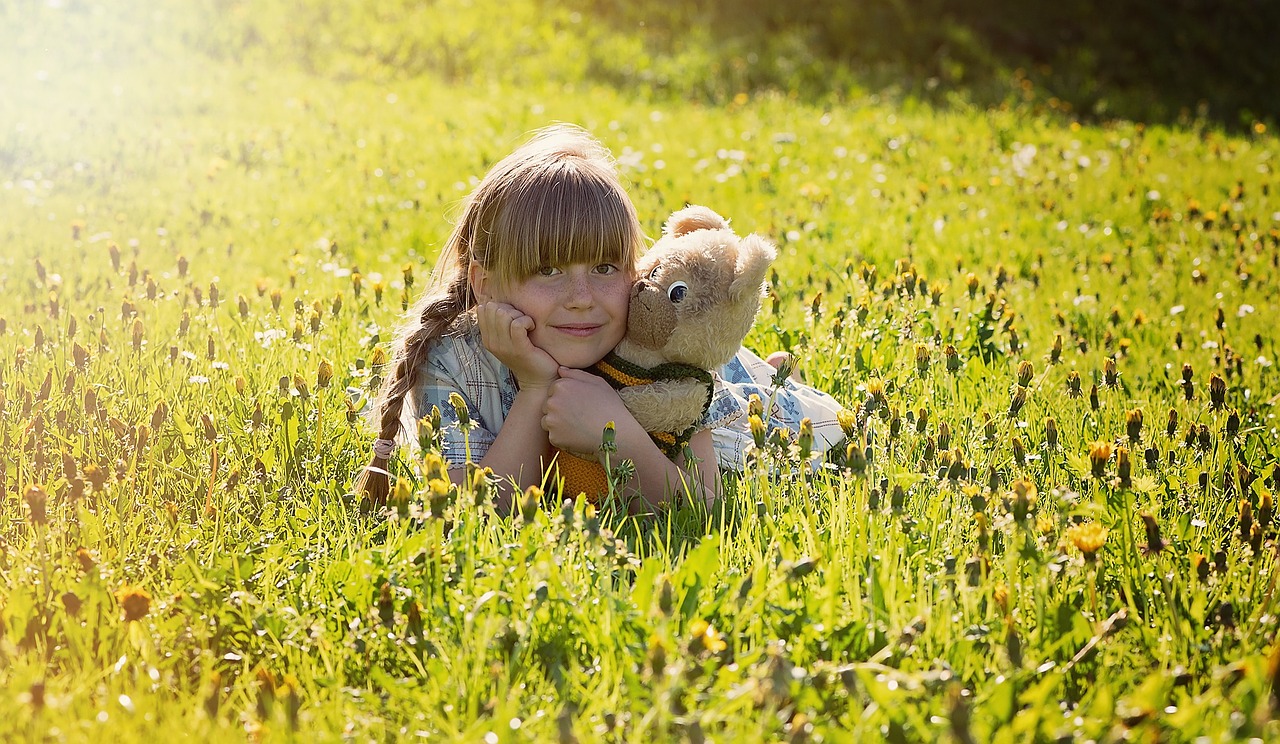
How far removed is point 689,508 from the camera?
2.87 meters

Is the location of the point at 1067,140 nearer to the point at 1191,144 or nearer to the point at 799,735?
the point at 1191,144

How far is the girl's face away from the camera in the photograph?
2936 millimetres

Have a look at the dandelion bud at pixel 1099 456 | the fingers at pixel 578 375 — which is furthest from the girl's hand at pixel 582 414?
the dandelion bud at pixel 1099 456

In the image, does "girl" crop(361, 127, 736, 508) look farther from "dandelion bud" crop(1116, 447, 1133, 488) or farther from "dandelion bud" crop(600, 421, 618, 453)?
"dandelion bud" crop(1116, 447, 1133, 488)

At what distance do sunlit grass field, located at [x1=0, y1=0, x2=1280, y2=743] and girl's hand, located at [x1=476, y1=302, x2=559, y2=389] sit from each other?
1.14 ft

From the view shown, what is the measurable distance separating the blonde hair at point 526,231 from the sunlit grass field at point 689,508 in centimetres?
18

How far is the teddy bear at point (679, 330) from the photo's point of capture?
2791mm

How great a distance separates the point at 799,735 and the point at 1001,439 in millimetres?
1756

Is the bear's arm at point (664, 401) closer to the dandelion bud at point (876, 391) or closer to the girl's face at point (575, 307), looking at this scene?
the girl's face at point (575, 307)

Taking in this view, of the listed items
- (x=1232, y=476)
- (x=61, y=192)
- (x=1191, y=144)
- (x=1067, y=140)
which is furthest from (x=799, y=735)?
(x=1191, y=144)

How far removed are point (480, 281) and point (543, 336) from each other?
0.30 m

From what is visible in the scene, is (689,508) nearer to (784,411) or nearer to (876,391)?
(876,391)

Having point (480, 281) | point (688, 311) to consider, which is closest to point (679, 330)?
point (688, 311)

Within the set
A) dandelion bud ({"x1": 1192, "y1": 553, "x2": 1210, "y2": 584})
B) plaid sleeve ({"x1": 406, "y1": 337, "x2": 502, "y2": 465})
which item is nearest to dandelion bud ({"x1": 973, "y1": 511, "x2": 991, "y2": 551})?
dandelion bud ({"x1": 1192, "y1": 553, "x2": 1210, "y2": 584})
